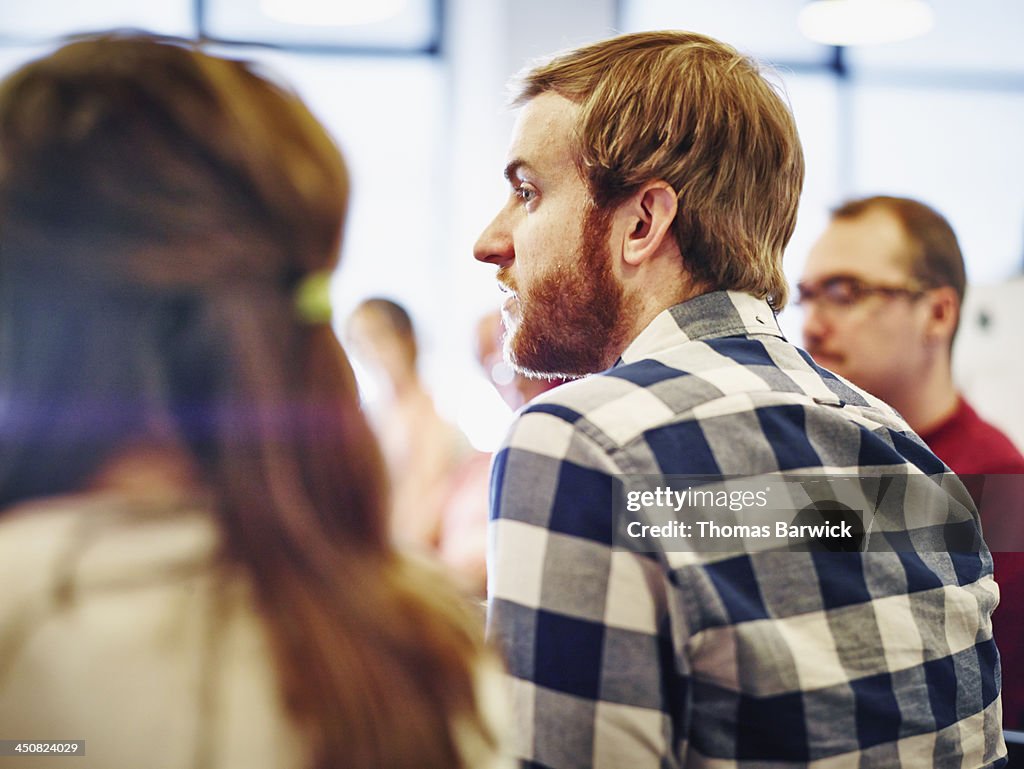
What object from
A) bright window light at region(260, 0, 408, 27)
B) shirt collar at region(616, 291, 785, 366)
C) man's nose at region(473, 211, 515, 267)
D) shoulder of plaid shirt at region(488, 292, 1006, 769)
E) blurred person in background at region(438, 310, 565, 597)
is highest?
bright window light at region(260, 0, 408, 27)

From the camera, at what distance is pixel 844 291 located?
1.75 metres

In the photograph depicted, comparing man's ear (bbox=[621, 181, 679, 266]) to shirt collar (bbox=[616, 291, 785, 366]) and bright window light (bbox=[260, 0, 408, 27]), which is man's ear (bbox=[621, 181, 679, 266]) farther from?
bright window light (bbox=[260, 0, 408, 27])

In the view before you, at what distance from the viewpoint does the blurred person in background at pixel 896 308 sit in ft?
5.60

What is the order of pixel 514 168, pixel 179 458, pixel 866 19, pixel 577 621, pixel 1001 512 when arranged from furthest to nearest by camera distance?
1. pixel 866 19
2. pixel 1001 512
3. pixel 514 168
4. pixel 577 621
5. pixel 179 458

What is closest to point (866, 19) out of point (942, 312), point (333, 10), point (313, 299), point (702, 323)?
point (333, 10)

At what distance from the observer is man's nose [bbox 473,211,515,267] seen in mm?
1116

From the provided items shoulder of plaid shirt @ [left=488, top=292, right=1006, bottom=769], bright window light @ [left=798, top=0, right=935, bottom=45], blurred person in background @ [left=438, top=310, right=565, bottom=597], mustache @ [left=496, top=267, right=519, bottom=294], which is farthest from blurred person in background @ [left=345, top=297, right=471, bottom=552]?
bright window light @ [left=798, top=0, right=935, bottom=45]

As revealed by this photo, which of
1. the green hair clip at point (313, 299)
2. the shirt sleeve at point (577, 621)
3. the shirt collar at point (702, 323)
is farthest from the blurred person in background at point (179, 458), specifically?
the shirt collar at point (702, 323)

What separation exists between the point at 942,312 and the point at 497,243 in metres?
0.98

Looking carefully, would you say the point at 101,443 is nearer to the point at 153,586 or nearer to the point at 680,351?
the point at 153,586

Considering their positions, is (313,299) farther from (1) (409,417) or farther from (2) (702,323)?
(1) (409,417)

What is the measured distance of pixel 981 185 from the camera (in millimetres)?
3963

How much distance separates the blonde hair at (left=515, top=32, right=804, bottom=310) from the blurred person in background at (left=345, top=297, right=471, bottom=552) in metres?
1.45

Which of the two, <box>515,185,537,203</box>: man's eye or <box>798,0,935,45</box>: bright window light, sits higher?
<box>798,0,935,45</box>: bright window light
